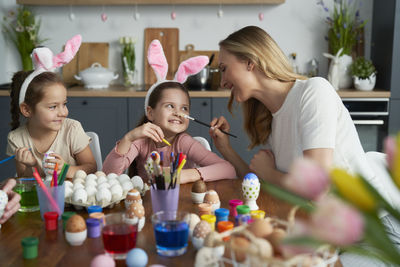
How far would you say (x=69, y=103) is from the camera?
3.65 meters

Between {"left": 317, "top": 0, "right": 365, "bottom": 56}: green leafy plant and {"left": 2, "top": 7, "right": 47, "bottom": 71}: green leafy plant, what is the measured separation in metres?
2.40

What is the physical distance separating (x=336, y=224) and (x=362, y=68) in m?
3.44

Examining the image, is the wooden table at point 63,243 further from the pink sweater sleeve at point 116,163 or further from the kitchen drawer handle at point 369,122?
the kitchen drawer handle at point 369,122

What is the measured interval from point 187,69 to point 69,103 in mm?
1858

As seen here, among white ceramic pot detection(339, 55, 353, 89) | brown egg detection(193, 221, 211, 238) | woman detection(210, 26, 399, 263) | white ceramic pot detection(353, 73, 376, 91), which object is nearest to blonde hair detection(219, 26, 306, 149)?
woman detection(210, 26, 399, 263)

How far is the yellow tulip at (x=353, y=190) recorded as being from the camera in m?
0.49

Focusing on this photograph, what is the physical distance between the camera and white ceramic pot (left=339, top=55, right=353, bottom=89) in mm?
3783

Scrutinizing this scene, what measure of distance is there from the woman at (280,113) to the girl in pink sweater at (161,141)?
0.37ft

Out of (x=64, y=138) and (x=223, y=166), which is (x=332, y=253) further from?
(x=64, y=138)

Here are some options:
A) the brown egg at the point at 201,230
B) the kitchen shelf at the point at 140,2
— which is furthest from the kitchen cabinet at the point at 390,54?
the brown egg at the point at 201,230

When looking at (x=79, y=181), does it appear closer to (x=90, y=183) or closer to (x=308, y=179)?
(x=90, y=183)

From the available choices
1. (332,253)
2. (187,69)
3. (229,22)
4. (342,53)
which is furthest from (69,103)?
(332,253)

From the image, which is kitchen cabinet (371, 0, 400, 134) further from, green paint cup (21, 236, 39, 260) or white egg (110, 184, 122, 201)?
green paint cup (21, 236, 39, 260)

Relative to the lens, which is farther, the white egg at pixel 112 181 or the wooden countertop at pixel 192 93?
the wooden countertop at pixel 192 93
